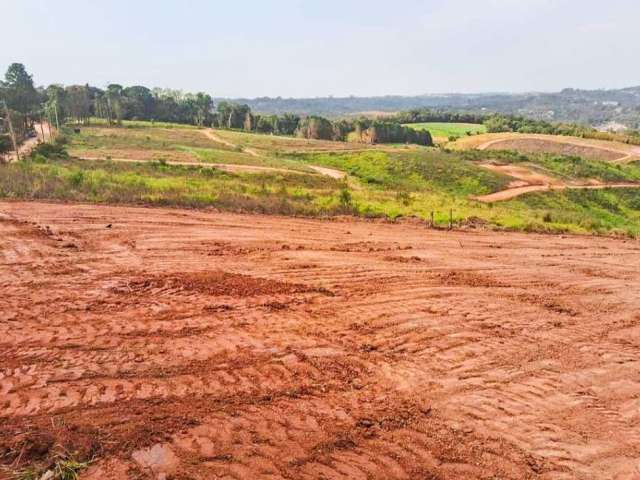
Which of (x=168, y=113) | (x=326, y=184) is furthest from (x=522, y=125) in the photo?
(x=326, y=184)

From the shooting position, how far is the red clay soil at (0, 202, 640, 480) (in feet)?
15.9

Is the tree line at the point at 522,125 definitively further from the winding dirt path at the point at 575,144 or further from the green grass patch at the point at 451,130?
the winding dirt path at the point at 575,144

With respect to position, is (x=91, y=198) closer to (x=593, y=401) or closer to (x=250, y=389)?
(x=250, y=389)

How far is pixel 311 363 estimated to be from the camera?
21.2 feet

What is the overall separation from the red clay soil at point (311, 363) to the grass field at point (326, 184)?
23.2ft

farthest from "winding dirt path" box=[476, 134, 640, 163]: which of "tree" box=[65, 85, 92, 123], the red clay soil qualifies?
the red clay soil

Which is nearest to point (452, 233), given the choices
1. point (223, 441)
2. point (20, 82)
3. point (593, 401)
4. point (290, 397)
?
point (593, 401)

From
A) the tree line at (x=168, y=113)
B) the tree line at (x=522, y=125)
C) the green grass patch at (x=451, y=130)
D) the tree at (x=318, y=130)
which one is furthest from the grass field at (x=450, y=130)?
the tree at (x=318, y=130)

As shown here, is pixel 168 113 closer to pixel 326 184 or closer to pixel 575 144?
pixel 575 144

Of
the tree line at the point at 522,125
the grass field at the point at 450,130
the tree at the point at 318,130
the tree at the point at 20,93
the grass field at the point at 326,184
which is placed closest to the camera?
the grass field at the point at 326,184

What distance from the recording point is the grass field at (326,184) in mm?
18438

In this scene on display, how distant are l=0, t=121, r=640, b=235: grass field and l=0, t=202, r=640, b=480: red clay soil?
23.2 feet

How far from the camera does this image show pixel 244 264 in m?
10.6

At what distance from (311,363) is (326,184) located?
26.3 metres
